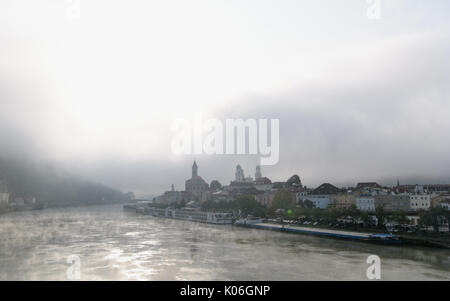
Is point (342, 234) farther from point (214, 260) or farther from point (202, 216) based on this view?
point (202, 216)

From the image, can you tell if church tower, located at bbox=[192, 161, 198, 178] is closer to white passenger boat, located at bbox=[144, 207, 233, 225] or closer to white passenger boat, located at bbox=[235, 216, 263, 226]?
white passenger boat, located at bbox=[144, 207, 233, 225]

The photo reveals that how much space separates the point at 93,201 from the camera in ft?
354

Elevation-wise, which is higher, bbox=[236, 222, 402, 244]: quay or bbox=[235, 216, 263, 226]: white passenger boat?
bbox=[236, 222, 402, 244]: quay

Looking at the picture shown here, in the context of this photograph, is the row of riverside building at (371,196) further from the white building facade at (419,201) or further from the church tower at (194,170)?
the church tower at (194,170)

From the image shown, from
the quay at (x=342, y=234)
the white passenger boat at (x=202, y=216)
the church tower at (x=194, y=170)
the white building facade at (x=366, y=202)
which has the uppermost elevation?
the church tower at (x=194, y=170)

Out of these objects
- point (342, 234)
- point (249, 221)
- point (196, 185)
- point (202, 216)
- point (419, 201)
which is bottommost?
point (202, 216)

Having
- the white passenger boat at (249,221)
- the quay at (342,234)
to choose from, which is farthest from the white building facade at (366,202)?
the quay at (342,234)

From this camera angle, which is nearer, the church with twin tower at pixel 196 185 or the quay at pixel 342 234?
the quay at pixel 342 234

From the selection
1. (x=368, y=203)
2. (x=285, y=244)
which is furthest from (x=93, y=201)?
(x=285, y=244)

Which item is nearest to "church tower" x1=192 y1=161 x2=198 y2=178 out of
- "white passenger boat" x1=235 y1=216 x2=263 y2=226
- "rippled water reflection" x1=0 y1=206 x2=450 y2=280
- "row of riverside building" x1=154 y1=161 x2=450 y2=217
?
"row of riverside building" x1=154 y1=161 x2=450 y2=217

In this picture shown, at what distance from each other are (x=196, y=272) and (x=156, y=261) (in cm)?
268

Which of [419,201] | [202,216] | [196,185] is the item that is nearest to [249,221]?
[202,216]
